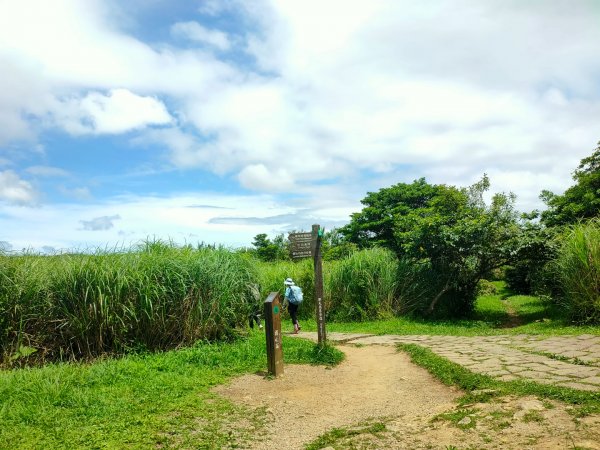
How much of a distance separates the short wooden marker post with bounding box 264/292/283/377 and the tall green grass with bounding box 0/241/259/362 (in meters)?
1.99

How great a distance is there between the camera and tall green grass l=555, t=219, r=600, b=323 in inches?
425

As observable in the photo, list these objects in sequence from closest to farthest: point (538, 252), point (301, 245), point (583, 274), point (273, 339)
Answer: point (273, 339) < point (301, 245) < point (583, 274) < point (538, 252)

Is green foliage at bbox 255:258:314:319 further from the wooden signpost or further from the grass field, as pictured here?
the wooden signpost

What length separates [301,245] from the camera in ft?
31.3

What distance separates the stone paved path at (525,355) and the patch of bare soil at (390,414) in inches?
34.6

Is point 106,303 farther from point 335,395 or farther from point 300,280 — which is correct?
point 300,280

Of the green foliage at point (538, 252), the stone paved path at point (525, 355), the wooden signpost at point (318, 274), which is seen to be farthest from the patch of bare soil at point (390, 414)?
the green foliage at point (538, 252)

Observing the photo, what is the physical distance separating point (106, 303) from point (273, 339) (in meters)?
3.01

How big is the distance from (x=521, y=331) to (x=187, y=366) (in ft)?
24.5

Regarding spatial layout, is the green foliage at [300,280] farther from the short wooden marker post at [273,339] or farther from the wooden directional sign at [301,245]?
the short wooden marker post at [273,339]

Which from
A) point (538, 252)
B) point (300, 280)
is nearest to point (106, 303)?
point (300, 280)

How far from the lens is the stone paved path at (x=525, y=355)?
6020 mm

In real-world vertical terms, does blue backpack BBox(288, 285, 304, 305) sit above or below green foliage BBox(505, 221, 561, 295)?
below

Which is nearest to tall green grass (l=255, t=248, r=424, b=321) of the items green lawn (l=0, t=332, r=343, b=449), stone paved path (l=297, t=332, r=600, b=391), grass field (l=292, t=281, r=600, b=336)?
grass field (l=292, t=281, r=600, b=336)
